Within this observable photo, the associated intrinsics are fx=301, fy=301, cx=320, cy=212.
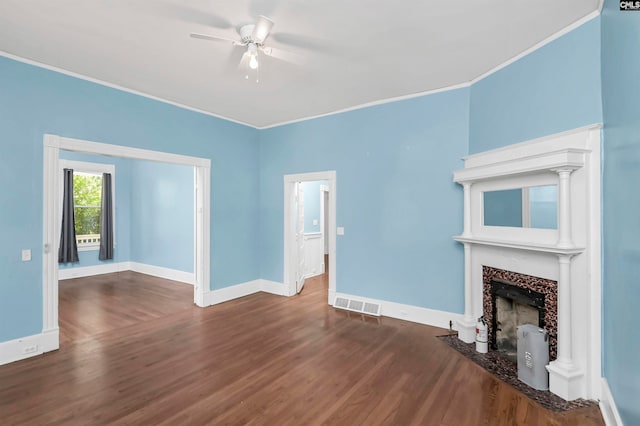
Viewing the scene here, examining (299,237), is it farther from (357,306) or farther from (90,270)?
(90,270)

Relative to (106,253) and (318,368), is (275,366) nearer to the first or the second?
(318,368)

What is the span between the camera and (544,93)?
8.98 feet

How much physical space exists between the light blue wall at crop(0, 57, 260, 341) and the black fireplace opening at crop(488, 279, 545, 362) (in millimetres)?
3886

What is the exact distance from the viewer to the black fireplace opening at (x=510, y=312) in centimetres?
279

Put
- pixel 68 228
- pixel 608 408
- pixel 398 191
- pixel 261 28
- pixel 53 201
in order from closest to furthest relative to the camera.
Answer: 1. pixel 608 408
2. pixel 261 28
3. pixel 53 201
4. pixel 398 191
5. pixel 68 228

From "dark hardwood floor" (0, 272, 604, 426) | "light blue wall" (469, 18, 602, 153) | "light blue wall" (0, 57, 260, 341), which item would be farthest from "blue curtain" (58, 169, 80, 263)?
"light blue wall" (469, 18, 602, 153)

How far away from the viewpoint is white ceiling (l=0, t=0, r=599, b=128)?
2.27 m

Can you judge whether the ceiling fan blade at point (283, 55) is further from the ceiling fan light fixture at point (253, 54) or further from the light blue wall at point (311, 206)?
the light blue wall at point (311, 206)

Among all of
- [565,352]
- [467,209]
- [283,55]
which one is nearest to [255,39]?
[283,55]

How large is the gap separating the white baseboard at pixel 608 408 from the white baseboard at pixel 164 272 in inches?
237

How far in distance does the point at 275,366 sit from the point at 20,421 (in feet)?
6.05

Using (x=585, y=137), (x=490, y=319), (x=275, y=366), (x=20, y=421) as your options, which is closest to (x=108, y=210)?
(x=20, y=421)

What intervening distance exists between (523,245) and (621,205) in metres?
0.87

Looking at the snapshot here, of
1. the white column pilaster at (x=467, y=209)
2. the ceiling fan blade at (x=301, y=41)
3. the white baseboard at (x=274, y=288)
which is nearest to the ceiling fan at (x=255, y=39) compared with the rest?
the ceiling fan blade at (x=301, y=41)
